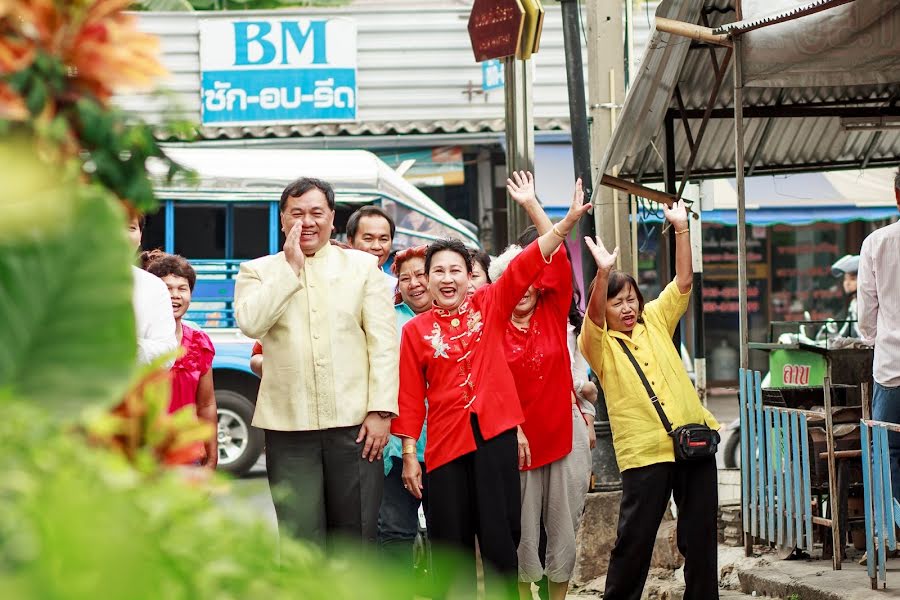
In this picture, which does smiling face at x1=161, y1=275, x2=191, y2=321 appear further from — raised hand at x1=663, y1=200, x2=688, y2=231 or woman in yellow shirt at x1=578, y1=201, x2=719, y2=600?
raised hand at x1=663, y1=200, x2=688, y2=231

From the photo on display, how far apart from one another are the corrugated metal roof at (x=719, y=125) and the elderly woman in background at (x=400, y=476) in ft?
6.15

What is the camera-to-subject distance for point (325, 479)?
Answer: 4969mm

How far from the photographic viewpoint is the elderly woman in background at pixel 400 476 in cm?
610

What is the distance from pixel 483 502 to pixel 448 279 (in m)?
0.94

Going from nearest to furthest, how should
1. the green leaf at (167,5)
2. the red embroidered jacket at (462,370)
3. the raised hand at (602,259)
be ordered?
the red embroidered jacket at (462,370), the raised hand at (602,259), the green leaf at (167,5)

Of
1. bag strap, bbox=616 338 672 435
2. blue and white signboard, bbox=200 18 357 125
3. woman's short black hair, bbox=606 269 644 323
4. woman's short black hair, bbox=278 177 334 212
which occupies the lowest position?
bag strap, bbox=616 338 672 435

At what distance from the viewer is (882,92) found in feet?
31.5

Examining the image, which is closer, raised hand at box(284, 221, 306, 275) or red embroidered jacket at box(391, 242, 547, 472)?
raised hand at box(284, 221, 306, 275)

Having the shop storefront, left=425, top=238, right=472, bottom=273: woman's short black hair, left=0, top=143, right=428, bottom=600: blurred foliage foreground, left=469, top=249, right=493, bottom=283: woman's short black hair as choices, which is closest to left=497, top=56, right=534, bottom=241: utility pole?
left=469, top=249, right=493, bottom=283: woman's short black hair

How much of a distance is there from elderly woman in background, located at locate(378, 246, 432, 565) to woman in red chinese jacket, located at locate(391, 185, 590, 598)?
72cm

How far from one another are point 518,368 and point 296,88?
1137 cm

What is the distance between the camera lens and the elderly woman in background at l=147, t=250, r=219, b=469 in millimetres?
5242

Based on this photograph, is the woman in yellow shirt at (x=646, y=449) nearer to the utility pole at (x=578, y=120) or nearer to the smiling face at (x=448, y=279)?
the smiling face at (x=448, y=279)

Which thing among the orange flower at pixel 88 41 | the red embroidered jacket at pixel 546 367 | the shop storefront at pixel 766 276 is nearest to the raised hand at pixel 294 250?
the red embroidered jacket at pixel 546 367
